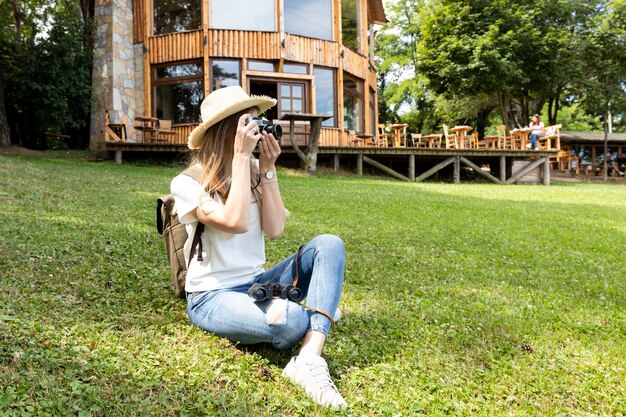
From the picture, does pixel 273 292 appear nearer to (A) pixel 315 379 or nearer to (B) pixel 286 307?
(B) pixel 286 307

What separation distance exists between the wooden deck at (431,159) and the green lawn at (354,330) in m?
10.3

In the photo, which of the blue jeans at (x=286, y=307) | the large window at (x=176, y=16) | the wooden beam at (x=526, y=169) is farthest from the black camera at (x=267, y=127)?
the wooden beam at (x=526, y=169)

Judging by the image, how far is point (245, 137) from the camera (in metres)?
2.71

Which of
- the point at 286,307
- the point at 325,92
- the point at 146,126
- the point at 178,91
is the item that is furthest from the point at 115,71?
the point at 286,307

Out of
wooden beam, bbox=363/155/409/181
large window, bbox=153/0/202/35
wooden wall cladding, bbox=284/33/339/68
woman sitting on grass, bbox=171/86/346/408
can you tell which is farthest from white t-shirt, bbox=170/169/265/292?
large window, bbox=153/0/202/35

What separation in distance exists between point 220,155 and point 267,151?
0.26 metres

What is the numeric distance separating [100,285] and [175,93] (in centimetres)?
1622

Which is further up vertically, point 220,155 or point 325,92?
point 325,92

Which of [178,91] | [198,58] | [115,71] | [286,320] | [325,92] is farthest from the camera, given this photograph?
[325,92]

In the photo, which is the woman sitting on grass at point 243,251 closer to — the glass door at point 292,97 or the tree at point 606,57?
the glass door at point 292,97

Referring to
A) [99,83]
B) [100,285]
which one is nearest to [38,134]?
[99,83]

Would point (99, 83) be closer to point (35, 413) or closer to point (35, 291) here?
point (35, 291)

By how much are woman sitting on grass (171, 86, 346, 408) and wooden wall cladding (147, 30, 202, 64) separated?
54.0 ft

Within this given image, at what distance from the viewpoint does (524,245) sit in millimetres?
6527
